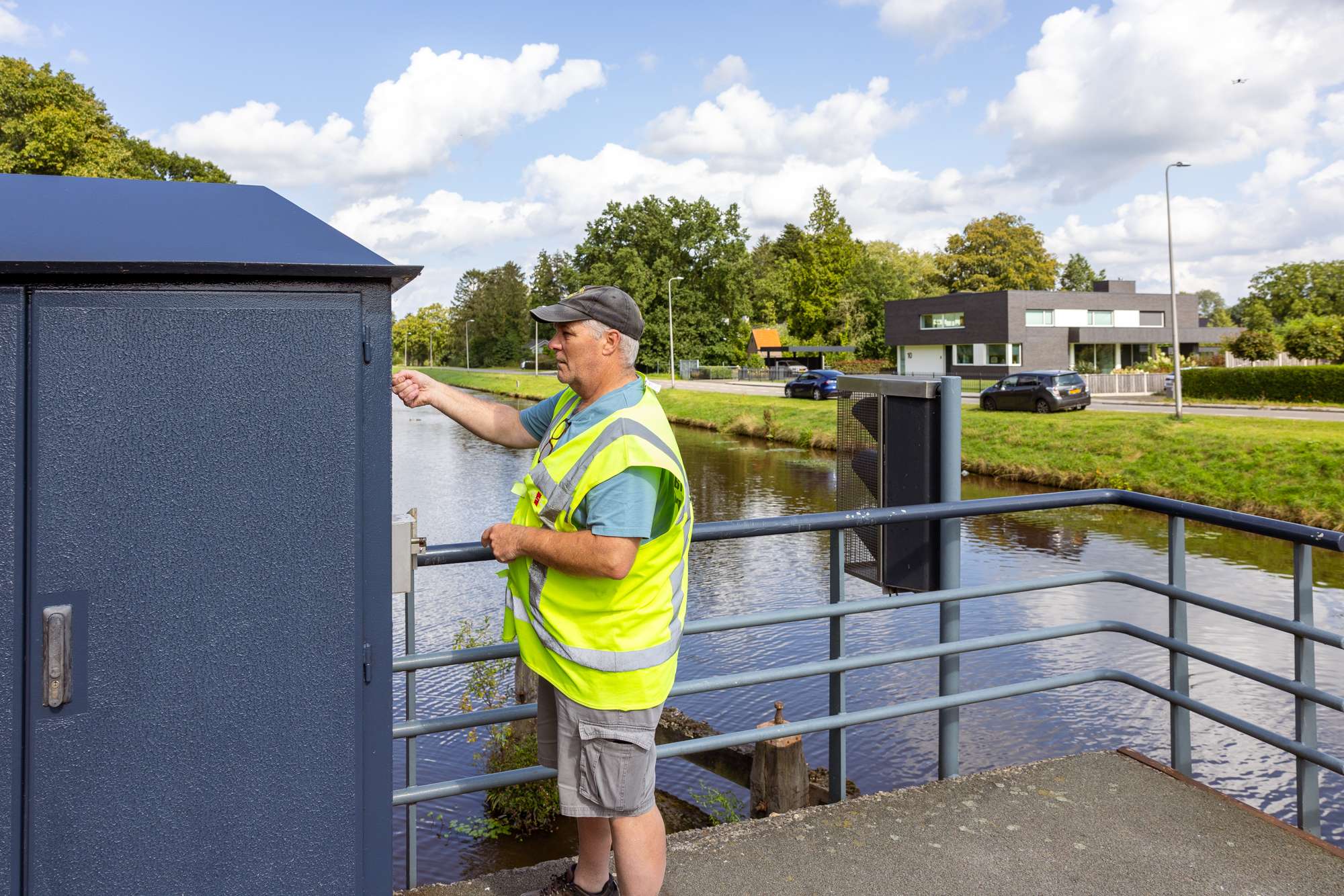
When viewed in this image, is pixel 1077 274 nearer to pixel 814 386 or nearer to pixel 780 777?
pixel 814 386

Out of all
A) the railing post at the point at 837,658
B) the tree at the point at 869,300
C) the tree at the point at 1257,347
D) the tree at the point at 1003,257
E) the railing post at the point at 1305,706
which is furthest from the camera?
the tree at the point at 1003,257

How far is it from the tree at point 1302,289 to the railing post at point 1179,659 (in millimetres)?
88174

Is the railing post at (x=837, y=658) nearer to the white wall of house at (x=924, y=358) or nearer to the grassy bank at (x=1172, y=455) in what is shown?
the grassy bank at (x=1172, y=455)

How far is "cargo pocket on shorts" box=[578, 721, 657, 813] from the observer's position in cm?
236

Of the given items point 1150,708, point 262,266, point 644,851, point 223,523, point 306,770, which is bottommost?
point 1150,708

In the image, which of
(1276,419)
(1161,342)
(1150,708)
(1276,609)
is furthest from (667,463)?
(1161,342)

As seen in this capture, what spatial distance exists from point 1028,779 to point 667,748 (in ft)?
4.77

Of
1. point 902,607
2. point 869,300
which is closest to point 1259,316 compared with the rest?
point 869,300

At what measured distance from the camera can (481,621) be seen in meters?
10.8

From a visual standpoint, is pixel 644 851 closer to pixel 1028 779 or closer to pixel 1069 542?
pixel 1028 779

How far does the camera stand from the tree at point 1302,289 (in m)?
80.8

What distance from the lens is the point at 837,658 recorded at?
3422mm

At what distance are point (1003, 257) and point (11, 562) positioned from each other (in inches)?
3221

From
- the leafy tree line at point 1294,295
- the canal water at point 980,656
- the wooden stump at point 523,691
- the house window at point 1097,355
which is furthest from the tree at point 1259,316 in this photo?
the wooden stump at point 523,691
